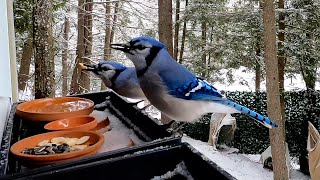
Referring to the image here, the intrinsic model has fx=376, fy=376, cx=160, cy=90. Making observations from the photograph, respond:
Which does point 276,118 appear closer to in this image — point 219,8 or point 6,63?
point 219,8

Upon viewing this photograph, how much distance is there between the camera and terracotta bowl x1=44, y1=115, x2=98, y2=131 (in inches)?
46.8

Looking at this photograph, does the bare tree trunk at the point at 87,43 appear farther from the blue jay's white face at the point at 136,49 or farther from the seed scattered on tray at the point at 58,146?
the seed scattered on tray at the point at 58,146

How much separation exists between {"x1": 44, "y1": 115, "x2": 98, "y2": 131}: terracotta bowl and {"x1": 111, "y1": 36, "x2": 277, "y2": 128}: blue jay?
30 centimetres

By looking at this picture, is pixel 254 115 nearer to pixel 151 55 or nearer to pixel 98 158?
pixel 151 55

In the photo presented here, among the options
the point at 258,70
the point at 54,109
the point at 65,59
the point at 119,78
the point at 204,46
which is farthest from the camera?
the point at 65,59

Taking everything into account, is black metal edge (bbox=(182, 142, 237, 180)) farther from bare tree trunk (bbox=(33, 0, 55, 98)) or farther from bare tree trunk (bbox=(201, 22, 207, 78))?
bare tree trunk (bbox=(201, 22, 207, 78))

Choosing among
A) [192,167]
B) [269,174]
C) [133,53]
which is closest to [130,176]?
[192,167]

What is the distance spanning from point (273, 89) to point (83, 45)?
3867 millimetres

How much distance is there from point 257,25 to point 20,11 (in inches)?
154

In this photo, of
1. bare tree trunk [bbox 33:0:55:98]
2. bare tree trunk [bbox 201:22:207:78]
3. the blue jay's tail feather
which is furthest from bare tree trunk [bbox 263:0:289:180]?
the blue jay's tail feather

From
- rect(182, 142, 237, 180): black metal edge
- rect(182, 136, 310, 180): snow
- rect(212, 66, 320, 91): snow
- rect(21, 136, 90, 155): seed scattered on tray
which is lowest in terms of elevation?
rect(182, 136, 310, 180): snow

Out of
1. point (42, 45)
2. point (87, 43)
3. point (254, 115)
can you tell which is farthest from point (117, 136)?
point (87, 43)

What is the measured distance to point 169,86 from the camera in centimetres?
155

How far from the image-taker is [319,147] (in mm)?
3561
